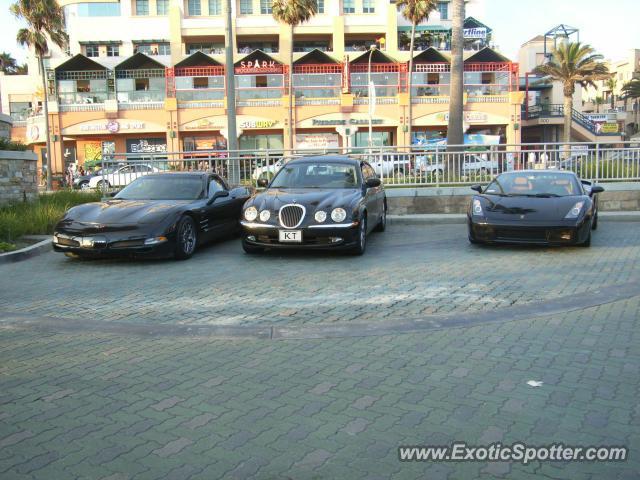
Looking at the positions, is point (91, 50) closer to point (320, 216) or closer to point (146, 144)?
point (146, 144)

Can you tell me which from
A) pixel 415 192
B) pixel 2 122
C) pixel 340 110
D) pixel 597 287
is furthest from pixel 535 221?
pixel 340 110

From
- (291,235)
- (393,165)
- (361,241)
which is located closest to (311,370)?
(291,235)

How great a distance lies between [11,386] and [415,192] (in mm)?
11969

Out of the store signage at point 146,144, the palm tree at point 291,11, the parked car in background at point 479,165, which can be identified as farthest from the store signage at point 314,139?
the parked car in background at point 479,165

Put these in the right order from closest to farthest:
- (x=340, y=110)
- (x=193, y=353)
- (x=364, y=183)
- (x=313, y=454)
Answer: (x=313, y=454) → (x=193, y=353) → (x=364, y=183) → (x=340, y=110)

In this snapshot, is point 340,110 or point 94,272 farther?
point 340,110

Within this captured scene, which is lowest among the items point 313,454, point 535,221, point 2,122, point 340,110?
point 313,454

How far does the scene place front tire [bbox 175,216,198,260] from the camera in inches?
372

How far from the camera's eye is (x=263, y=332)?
5.64 m

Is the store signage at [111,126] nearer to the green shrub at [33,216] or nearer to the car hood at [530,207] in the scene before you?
the green shrub at [33,216]

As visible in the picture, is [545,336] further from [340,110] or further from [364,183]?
[340,110]

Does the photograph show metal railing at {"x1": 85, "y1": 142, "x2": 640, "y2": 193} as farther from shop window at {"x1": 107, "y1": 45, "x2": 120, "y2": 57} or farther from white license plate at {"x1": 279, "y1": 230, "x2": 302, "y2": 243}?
shop window at {"x1": 107, "y1": 45, "x2": 120, "y2": 57}

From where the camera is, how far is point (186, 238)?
9.70 m

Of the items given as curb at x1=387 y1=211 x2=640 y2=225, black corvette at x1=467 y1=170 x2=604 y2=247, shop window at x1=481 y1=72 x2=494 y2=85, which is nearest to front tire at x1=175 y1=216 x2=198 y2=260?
black corvette at x1=467 y1=170 x2=604 y2=247
